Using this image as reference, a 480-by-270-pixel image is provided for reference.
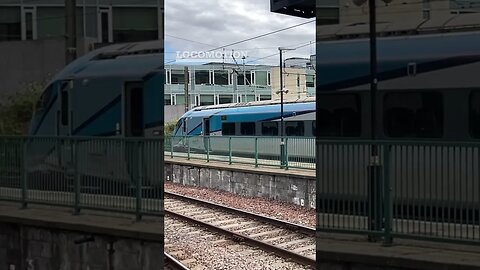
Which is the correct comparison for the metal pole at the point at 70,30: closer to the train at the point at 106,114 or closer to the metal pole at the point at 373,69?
the train at the point at 106,114

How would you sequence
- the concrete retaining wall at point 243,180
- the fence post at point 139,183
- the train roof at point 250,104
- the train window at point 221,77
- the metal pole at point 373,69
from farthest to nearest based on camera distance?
the concrete retaining wall at point 243,180 < the fence post at point 139,183 < the train window at point 221,77 < the train roof at point 250,104 < the metal pole at point 373,69

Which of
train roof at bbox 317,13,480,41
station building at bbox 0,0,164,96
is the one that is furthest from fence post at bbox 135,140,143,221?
train roof at bbox 317,13,480,41

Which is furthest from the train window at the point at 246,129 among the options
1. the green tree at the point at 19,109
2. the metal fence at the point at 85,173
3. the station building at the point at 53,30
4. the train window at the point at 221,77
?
the green tree at the point at 19,109

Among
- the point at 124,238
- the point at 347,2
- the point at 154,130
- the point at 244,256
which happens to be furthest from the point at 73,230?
the point at 347,2

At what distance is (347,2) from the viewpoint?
1345 millimetres

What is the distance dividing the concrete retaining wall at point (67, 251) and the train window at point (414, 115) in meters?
0.89

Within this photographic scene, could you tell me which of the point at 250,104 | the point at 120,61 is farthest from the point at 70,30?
the point at 250,104

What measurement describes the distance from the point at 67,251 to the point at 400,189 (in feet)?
3.98

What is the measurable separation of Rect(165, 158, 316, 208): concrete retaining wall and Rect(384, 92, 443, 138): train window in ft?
1.58

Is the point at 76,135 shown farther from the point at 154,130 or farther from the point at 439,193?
the point at 439,193

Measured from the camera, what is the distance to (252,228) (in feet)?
7.39

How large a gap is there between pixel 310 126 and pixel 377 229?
0.35 meters

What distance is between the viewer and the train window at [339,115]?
1328 millimetres

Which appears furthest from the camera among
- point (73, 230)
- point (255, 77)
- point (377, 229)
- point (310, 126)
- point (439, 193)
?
point (73, 230)
